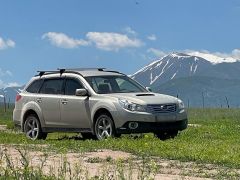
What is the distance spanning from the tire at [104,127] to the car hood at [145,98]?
62 centimetres

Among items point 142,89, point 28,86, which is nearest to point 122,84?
point 142,89

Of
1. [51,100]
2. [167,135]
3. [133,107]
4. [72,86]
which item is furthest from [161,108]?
[51,100]

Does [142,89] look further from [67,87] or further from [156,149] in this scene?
[156,149]

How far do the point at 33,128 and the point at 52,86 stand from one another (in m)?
1.33

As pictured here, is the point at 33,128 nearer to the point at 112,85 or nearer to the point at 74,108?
the point at 74,108

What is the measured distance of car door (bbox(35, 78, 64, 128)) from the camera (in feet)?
55.4

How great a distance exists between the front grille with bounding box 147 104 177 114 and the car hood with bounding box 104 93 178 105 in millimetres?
80

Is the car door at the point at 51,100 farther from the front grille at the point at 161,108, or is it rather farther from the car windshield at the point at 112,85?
the front grille at the point at 161,108

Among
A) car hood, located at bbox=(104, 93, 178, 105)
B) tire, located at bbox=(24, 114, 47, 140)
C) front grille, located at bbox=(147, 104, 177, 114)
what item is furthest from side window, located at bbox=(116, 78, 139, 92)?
tire, located at bbox=(24, 114, 47, 140)

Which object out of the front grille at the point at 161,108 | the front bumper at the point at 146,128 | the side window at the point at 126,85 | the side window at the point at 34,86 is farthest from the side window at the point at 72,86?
the front grille at the point at 161,108

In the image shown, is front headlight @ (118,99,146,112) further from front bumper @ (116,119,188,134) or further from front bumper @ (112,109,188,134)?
front bumper @ (116,119,188,134)

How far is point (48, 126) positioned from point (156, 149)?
212 inches

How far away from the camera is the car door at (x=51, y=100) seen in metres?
16.9

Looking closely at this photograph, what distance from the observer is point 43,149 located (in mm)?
12805
